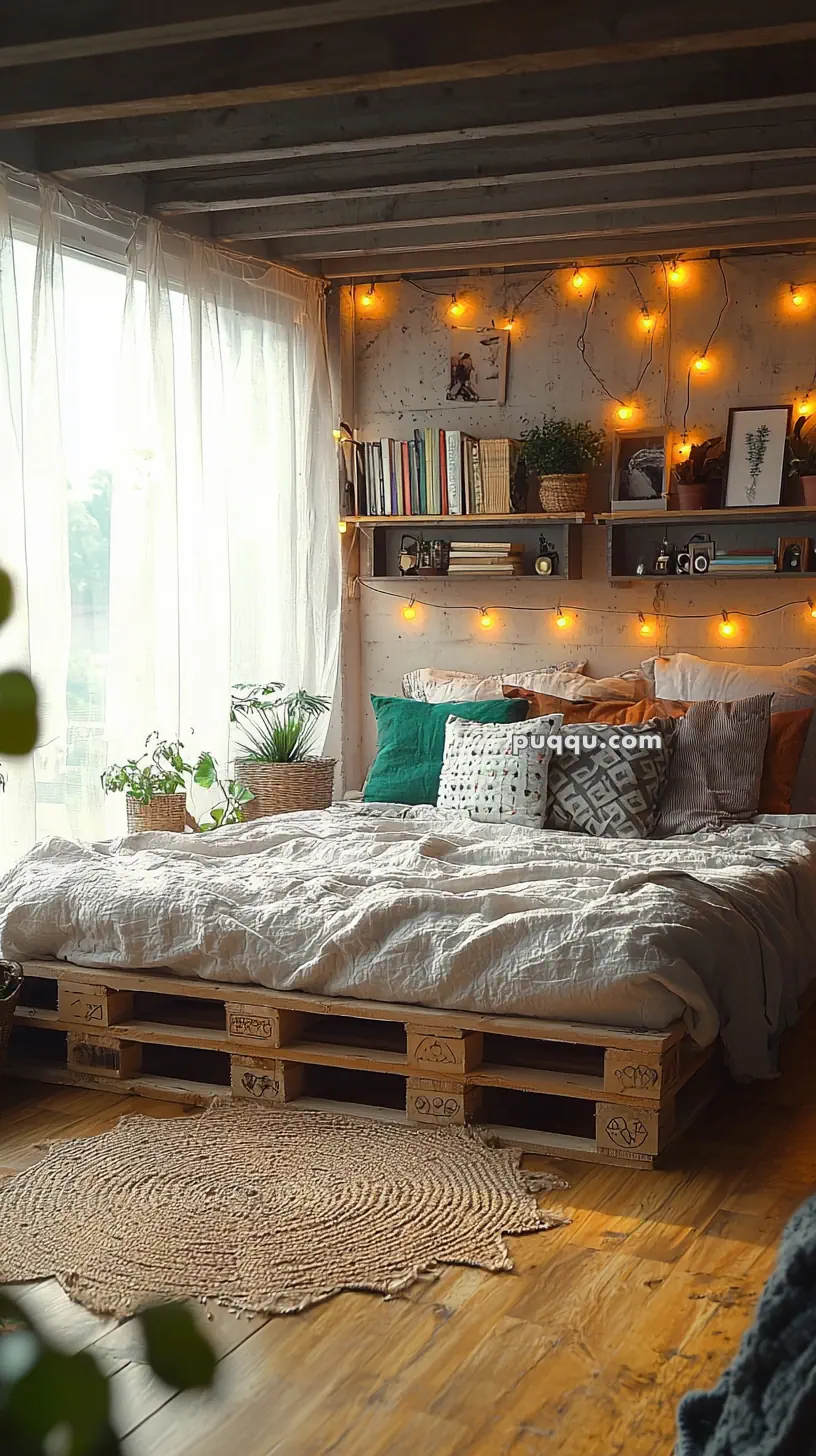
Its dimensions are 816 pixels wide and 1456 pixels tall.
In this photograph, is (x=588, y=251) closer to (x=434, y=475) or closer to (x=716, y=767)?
(x=434, y=475)

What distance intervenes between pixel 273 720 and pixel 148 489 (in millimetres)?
1111

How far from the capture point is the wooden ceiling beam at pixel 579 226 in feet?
14.9

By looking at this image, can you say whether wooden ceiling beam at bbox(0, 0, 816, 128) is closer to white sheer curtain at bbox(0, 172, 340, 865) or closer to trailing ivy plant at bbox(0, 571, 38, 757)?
white sheer curtain at bbox(0, 172, 340, 865)

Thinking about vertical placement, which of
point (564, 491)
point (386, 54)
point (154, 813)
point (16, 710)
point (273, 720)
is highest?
point (386, 54)

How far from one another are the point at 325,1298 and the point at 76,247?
3.41m

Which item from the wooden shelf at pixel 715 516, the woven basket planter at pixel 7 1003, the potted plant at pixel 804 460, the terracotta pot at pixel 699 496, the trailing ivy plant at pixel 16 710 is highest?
the potted plant at pixel 804 460

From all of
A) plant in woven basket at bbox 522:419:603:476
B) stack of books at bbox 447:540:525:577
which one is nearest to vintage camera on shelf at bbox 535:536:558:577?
stack of books at bbox 447:540:525:577

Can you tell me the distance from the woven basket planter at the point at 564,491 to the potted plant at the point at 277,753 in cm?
118

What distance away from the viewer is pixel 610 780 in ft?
13.8

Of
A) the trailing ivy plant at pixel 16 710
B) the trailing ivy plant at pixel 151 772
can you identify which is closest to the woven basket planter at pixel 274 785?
the trailing ivy plant at pixel 151 772

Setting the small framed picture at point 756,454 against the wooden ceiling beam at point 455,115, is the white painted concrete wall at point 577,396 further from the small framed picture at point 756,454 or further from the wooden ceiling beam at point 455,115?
the wooden ceiling beam at point 455,115

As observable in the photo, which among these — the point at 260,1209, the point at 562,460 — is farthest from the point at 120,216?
Answer: the point at 260,1209

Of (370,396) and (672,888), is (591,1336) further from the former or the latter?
(370,396)

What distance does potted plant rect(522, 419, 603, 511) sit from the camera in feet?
17.0
